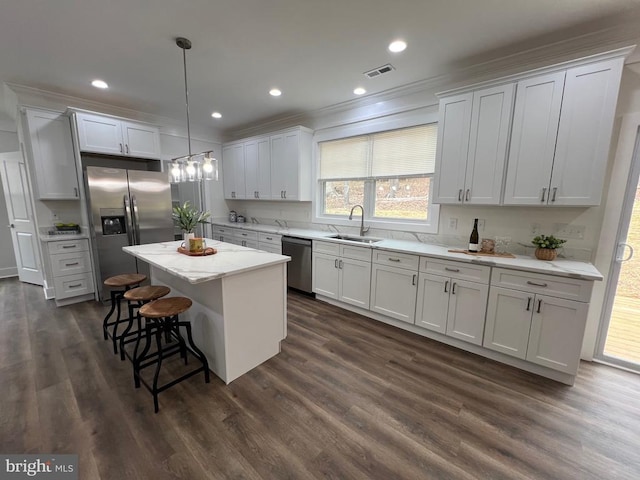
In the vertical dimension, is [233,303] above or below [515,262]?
below

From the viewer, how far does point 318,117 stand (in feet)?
13.9

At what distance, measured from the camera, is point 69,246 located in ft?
11.8

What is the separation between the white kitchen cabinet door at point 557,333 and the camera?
2049 millimetres

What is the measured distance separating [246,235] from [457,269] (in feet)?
11.6

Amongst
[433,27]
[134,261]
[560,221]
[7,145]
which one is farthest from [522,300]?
[7,145]

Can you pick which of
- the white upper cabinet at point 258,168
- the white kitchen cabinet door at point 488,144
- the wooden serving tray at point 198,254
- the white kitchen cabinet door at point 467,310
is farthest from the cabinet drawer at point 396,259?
the white upper cabinet at point 258,168

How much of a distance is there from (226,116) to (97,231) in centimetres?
266

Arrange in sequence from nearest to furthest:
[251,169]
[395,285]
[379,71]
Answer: [379,71] → [395,285] → [251,169]

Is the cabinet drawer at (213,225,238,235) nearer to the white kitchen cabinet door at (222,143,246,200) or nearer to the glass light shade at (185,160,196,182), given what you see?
the white kitchen cabinet door at (222,143,246,200)

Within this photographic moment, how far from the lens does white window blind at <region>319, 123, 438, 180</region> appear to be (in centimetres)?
323

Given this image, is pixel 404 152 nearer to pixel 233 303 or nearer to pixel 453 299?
pixel 453 299

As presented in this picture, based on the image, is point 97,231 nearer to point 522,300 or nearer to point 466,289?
point 466,289

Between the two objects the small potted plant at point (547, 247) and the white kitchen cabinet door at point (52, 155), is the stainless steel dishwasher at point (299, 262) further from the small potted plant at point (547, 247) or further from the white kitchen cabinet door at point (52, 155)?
the white kitchen cabinet door at point (52, 155)

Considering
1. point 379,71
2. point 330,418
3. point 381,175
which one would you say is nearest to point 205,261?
point 330,418
